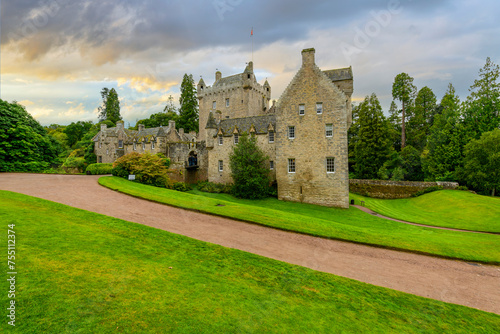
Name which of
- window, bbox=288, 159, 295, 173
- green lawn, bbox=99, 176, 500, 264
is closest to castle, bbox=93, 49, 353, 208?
window, bbox=288, 159, 295, 173

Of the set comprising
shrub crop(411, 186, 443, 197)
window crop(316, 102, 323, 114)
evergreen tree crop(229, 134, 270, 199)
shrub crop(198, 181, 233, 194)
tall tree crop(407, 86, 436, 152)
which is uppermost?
tall tree crop(407, 86, 436, 152)

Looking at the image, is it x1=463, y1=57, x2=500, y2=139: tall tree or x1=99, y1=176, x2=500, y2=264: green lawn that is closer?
x1=99, y1=176, x2=500, y2=264: green lawn

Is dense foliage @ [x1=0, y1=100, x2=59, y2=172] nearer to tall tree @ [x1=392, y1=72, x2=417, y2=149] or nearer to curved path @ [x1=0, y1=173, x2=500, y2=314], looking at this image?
curved path @ [x1=0, y1=173, x2=500, y2=314]

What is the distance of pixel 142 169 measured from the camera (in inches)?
1100

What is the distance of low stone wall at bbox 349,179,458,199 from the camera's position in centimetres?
3591

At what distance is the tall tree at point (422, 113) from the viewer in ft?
167

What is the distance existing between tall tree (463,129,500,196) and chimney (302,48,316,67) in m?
25.4

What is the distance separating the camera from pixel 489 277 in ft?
35.5

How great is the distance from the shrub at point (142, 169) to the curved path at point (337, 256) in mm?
10419

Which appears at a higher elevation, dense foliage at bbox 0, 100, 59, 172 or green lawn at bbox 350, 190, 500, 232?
dense foliage at bbox 0, 100, 59, 172

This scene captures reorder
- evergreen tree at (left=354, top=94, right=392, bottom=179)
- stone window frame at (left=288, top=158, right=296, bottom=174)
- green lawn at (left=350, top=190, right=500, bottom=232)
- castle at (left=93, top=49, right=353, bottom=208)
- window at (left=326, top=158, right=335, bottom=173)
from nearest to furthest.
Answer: green lawn at (left=350, top=190, right=500, bottom=232) < castle at (left=93, top=49, right=353, bottom=208) < window at (left=326, top=158, right=335, bottom=173) < stone window frame at (left=288, top=158, right=296, bottom=174) < evergreen tree at (left=354, top=94, right=392, bottom=179)

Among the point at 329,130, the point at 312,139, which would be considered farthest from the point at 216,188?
the point at 329,130

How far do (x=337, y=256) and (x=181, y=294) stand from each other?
806 cm

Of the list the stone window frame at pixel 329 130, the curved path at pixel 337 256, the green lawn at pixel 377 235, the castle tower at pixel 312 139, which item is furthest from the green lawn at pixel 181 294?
the stone window frame at pixel 329 130
